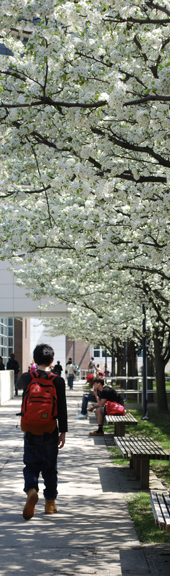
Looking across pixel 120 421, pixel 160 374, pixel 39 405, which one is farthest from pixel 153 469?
pixel 160 374

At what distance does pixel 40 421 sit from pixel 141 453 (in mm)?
2082

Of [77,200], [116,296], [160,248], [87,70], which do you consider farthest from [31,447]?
[116,296]

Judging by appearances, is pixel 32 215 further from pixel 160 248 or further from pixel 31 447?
pixel 31 447

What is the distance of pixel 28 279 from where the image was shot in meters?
19.6

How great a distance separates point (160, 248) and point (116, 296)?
8250 mm

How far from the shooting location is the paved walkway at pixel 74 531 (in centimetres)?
485

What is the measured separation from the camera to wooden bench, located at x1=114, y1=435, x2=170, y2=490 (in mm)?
7223

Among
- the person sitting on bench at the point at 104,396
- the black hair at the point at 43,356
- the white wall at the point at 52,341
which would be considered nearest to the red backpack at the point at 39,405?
the black hair at the point at 43,356

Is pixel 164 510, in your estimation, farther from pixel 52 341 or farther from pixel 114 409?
pixel 52 341

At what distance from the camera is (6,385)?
24781 millimetres

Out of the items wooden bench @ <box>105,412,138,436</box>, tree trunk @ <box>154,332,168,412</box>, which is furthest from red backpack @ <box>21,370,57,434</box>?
tree trunk @ <box>154,332,168,412</box>

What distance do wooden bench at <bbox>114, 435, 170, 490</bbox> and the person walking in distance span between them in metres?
1.56

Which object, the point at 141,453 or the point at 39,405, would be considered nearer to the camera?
the point at 39,405

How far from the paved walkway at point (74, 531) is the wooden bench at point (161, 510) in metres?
0.39
